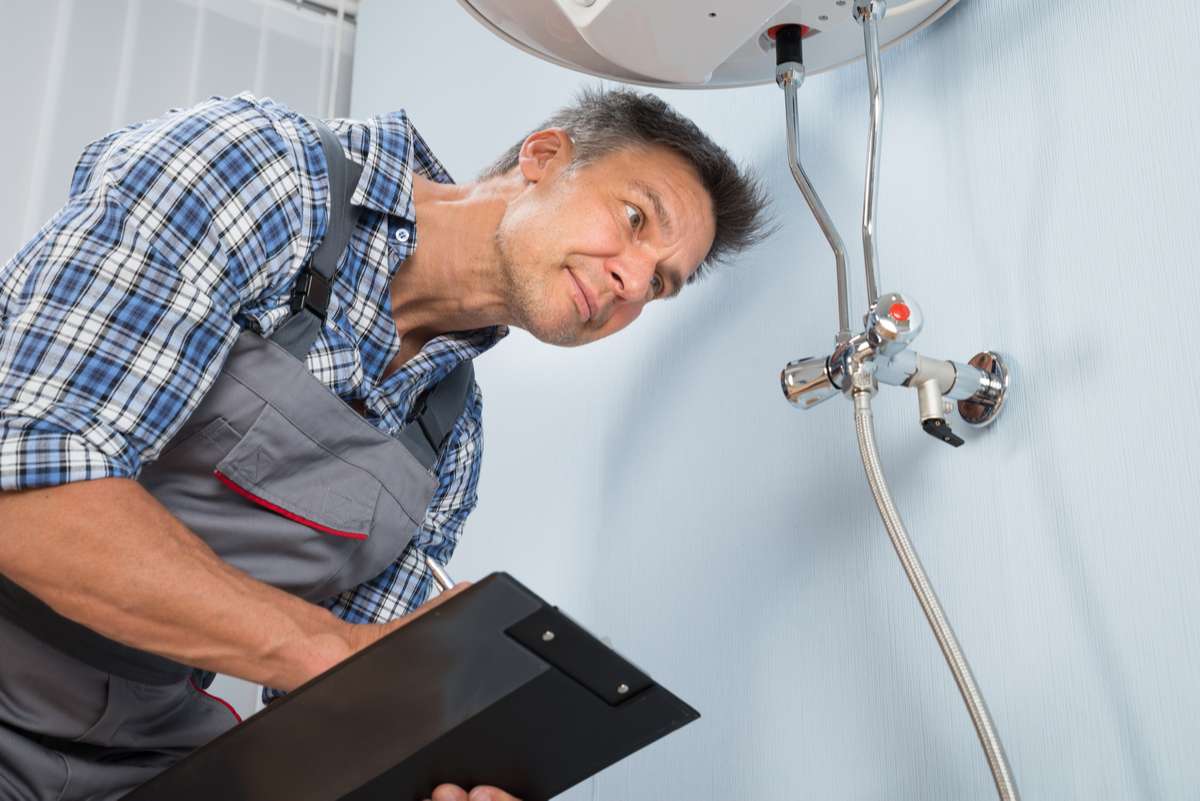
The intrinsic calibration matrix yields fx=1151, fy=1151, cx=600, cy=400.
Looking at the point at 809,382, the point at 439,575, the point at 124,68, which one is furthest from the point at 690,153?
the point at 124,68

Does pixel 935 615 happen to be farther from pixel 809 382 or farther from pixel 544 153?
pixel 544 153

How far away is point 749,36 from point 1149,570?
0.50m

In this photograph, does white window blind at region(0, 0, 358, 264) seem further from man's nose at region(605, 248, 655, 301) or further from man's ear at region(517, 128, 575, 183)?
man's nose at region(605, 248, 655, 301)

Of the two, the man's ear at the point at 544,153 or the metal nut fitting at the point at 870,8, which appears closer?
the metal nut fitting at the point at 870,8

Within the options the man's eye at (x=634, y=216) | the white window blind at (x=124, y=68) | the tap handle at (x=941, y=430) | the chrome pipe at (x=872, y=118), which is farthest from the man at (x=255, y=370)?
the white window blind at (x=124, y=68)

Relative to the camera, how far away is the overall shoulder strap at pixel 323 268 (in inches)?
36.9

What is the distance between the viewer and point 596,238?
42.7 inches

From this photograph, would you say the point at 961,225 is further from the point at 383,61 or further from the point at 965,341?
the point at 383,61

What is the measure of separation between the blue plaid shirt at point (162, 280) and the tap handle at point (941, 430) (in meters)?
0.48

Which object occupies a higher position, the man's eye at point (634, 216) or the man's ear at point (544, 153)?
the man's ear at point (544, 153)

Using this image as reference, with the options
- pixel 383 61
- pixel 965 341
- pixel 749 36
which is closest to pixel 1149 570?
pixel 965 341

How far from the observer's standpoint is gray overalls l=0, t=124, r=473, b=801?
3.08ft

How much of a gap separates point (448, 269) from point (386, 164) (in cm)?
13

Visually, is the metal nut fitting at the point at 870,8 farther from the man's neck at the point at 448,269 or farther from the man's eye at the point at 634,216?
the man's neck at the point at 448,269
